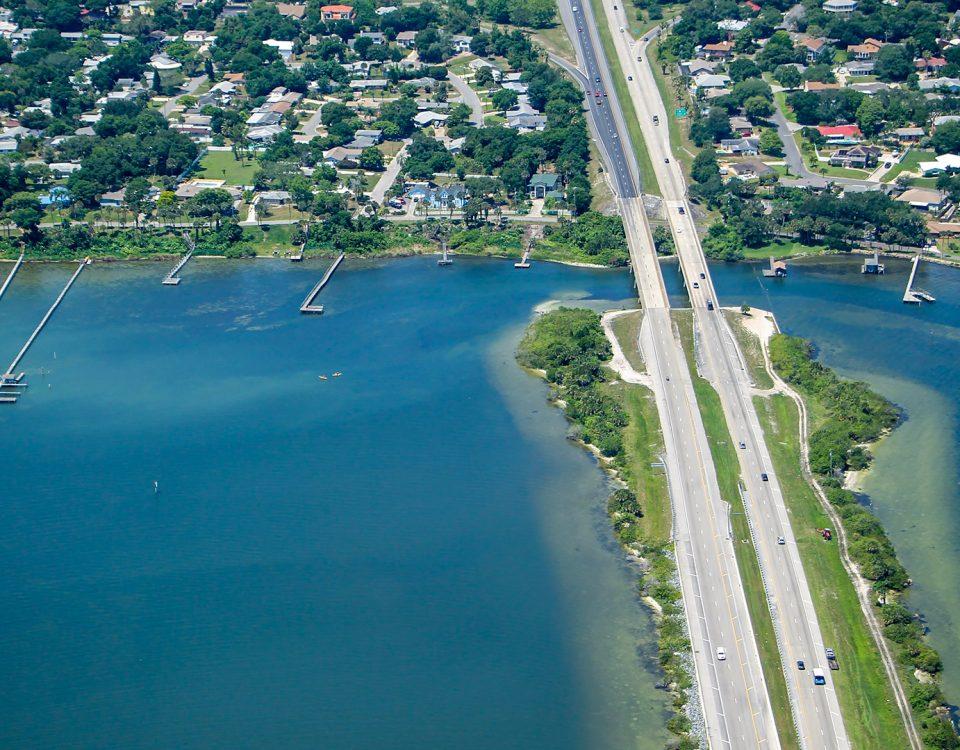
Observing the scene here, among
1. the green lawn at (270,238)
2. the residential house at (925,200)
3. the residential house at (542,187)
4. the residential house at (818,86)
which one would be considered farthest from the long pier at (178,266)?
the residential house at (818,86)

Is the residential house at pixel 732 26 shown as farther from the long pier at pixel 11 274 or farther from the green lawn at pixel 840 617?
the long pier at pixel 11 274

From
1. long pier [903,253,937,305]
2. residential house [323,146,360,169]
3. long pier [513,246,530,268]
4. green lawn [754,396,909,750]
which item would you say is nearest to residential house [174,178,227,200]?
residential house [323,146,360,169]

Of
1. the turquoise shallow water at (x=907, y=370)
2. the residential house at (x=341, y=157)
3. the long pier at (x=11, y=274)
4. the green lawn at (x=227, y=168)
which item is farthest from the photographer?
the residential house at (x=341, y=157)

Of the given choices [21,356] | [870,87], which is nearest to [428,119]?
[870,87]

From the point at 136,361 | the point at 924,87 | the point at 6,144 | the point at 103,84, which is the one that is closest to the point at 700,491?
the point at 136,361

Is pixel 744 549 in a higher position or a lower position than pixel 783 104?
lower

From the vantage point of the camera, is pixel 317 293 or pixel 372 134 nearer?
pixel 317 293

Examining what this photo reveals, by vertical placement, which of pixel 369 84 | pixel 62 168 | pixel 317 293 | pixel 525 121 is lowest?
pixel 62 168

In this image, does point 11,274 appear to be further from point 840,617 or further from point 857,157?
point 857,157
